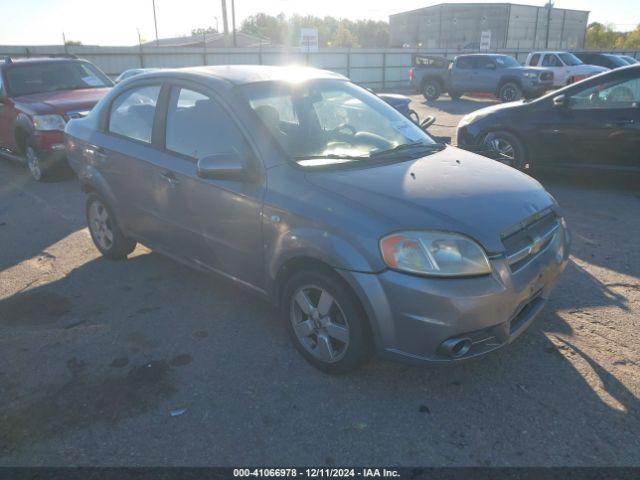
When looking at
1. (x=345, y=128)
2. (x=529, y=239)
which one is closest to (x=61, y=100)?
(x=345, y=128)

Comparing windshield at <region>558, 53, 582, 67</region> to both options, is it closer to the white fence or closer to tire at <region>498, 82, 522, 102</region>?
tire at <region>498, 82, 522, 102</region>

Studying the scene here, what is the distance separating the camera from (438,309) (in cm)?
258

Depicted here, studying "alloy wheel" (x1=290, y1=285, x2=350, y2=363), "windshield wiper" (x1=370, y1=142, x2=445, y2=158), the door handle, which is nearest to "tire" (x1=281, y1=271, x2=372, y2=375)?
"alloy wheel" (x1=290, y1=285, x2=350, y2=363)

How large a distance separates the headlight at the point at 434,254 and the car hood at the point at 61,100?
6898 mm

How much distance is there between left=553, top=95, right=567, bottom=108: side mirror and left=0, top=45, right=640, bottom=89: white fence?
16917mm

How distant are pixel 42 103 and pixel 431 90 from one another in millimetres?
18081

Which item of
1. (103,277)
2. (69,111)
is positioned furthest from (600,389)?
(69,111)

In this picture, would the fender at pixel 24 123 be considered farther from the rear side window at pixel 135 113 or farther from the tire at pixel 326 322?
the tire at pixel 326 322

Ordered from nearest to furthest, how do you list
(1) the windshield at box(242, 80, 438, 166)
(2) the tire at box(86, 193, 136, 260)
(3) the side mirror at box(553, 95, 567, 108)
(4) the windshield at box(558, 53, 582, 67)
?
(1) the windshield at box(242, 80, 438, 166) < (2) the tire at box(86, 193, 136, 260) < (3) the side mirror at box(553, 95, 567, 108) < (4) the windshield at box(558, 53, 582, 67)

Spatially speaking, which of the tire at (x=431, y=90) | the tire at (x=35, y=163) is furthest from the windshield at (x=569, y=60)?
the tire at (x=35, y=163)

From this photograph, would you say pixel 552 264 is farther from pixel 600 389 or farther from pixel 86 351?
pixel 86 351

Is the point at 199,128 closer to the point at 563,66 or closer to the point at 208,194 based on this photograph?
the point at 208,194

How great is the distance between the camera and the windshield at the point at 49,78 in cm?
879

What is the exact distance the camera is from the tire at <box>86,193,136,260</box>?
481 centimetres
